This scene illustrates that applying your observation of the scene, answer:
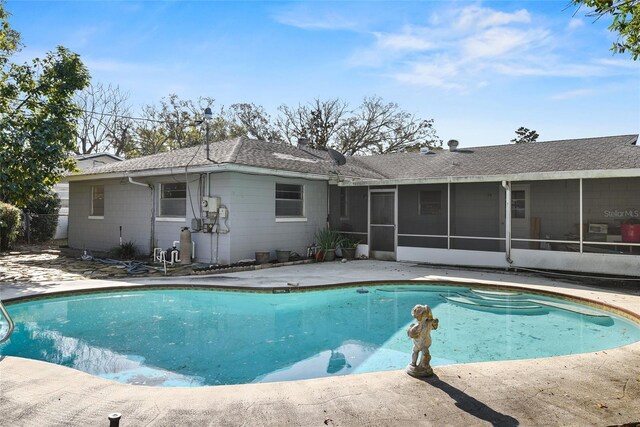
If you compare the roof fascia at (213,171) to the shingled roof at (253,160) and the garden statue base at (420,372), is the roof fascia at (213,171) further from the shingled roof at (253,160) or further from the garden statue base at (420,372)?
the garden statue base at (420,372)

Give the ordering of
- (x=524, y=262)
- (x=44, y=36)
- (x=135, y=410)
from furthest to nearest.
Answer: (x=44, y=36), (x=524, y=262), (x=135, y=410)

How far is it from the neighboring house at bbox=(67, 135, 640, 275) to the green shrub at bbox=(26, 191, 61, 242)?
291 centimetres

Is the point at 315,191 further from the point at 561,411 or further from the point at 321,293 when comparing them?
the point at 561,411

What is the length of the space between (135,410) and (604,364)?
168 inches

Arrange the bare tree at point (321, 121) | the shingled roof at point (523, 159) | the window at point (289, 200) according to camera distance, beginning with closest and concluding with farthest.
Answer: the shingled roof at point (523, 159)
the window at point (289, 200)
the bare tree at point (321, 121)

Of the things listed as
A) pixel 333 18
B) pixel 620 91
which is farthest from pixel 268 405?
pixel 620 91

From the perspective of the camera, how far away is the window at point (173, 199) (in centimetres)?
1215

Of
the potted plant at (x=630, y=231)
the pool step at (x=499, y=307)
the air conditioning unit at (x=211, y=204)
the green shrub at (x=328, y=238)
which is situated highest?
the air conditioning unit at (x=211, y=204)

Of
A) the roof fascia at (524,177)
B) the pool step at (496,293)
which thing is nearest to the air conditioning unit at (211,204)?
the roof fascia at (524,177)

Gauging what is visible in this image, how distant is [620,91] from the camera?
29.5 feet

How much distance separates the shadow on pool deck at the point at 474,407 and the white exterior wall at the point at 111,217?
11267mm

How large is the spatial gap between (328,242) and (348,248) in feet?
2.37

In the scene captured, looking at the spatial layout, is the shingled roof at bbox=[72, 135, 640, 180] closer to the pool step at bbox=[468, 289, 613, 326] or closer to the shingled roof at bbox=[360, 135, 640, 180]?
the shingled roof at bbox=[360, 135, 640, 180]

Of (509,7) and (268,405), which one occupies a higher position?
(509,7)
